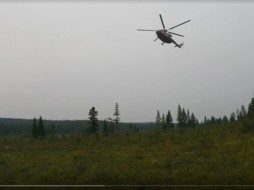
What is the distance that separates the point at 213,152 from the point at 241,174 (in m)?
5.24

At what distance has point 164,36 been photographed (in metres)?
16.5

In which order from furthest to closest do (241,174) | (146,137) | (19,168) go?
(146,137) → (19,168) → (241,174)

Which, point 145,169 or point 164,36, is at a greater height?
point 164,36

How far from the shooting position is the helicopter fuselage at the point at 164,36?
16.4 metres

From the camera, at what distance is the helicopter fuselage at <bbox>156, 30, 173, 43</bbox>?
16.4 metres

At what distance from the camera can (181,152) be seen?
58.4 ft

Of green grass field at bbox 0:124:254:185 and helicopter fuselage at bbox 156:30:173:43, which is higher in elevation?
helicopter fuselage at bbox 156:30:173:43

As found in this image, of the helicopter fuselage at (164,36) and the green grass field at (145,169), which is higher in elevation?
the helicopter fuselage at (164,36)

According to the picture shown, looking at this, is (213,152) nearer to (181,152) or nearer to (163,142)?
(181,152)

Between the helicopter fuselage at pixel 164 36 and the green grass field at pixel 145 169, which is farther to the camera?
the helicopter fuselage at pixel 164 36

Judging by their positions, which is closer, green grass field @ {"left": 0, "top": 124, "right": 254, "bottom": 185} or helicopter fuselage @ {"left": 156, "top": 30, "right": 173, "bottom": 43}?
green grass field @ {"left": 0, "top": 124, "right": 254, "bottom": 185}

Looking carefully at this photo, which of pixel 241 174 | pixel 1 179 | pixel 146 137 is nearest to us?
pixel 241 174

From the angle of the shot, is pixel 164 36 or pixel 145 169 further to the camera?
pixel 164 36

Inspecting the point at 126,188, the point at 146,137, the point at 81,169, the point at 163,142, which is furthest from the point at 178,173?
the point at 146,137
